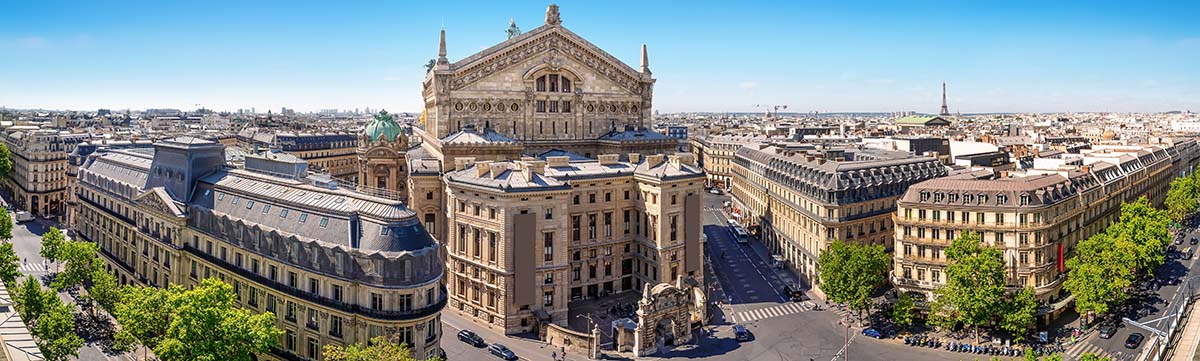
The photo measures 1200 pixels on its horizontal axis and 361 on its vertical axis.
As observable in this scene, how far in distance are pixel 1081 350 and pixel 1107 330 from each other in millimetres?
7675

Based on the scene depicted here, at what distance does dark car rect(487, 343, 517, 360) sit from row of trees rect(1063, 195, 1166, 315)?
2453 inches

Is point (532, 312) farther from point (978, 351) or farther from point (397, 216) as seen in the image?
point (978, 351)

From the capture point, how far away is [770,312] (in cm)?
10275

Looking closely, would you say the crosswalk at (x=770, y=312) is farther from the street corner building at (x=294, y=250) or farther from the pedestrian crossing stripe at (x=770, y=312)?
the street corner building at (x=294, y=250)

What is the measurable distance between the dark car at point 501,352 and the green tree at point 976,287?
1829 inches

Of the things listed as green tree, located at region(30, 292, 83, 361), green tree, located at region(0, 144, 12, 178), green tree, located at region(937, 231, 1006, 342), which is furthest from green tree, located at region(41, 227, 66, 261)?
green tree, located at region(937, 231, 1006, 342)

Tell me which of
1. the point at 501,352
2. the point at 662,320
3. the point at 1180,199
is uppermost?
the point at 1180,199

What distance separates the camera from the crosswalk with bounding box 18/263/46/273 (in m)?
114

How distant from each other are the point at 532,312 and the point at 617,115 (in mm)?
45989

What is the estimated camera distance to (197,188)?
289 ft

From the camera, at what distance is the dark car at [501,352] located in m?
83.7

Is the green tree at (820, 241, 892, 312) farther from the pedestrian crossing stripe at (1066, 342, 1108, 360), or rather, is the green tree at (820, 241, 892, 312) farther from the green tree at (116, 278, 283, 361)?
the green tree at (116, 278, 283, 361)

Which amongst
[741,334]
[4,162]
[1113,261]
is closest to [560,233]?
[741,334]

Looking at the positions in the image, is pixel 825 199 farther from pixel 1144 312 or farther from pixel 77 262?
pixel 77 262
